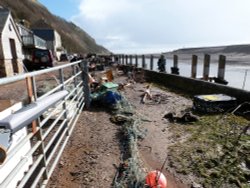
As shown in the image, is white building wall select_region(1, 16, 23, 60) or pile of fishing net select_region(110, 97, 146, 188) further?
white building wall select_region(1, 16, 23, 60)

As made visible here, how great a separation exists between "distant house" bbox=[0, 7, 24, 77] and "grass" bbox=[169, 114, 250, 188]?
57.6ft

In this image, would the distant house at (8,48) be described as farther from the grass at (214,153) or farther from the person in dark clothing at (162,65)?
the grass at (214,153)

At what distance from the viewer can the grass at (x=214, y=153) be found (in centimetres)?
361

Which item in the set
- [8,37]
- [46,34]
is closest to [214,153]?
[8,37]

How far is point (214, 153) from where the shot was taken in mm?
4320

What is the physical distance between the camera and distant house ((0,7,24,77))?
20.1 meters

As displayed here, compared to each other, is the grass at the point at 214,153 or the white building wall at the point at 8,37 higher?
the white building wall at the point at 8,37

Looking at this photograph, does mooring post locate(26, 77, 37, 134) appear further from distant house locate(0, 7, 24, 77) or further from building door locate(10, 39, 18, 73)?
building door locate(10, 39, 18, 73)

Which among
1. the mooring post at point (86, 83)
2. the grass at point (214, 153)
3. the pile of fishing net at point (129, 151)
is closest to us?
the pile of fishing net at point (129, 151)

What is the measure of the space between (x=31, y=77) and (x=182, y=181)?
2278 millimetres

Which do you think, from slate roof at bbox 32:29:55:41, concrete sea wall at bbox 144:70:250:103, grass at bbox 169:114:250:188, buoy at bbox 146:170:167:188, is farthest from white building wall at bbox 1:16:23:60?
slate roof at bbox 32:29:55:41

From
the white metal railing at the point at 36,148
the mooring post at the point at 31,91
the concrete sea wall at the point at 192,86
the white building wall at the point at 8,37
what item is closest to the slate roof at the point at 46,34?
the white building wall at the point at 8,37

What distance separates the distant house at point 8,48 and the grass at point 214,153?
57.6 feet

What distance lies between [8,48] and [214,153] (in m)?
20.4
